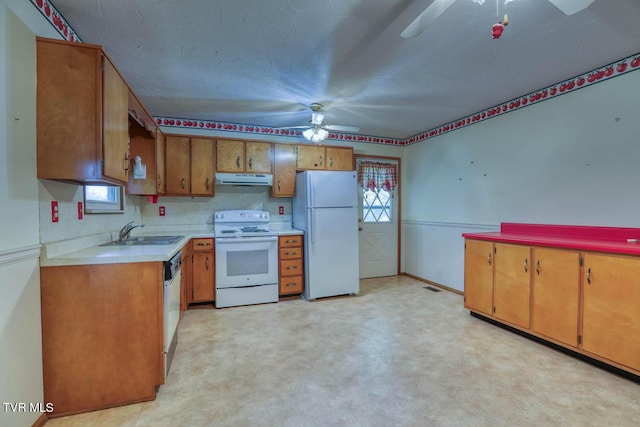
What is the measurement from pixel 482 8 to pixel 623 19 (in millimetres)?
988

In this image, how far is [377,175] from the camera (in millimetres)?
4926

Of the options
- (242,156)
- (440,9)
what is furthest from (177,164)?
(440,9)

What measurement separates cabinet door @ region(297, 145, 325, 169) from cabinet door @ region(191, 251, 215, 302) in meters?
1.74

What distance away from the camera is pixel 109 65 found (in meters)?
1.73

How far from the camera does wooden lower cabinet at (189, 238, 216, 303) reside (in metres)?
3.49

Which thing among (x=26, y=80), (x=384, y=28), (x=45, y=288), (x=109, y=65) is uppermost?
(x=384, y=28)

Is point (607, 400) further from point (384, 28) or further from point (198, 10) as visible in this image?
point (198, 10)

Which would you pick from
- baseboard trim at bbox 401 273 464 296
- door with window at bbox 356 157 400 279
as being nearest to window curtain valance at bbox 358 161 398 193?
door with window at bbox 356 157 400 279

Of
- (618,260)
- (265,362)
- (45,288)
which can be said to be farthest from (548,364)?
(45,288)

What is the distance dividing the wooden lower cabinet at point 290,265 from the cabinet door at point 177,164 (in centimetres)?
142

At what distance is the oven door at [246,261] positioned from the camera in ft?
11.5

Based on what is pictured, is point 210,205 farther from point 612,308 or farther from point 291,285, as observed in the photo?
point 612,308

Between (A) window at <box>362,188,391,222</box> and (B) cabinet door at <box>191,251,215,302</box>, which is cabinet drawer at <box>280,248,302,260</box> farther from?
(A) window at <box>362,188,391,222</box>

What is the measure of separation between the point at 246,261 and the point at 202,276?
0.55 meters
